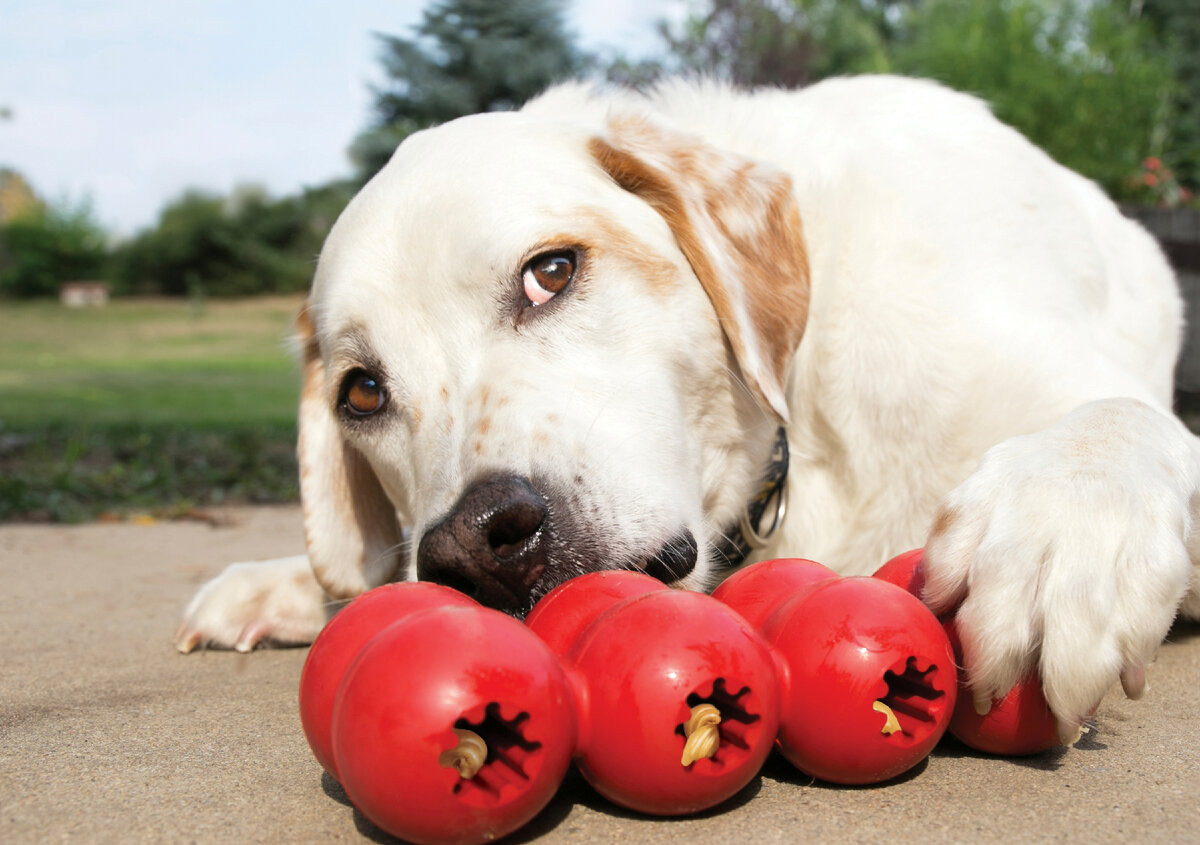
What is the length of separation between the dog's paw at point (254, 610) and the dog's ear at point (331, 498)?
10cm

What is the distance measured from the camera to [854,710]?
139 cm

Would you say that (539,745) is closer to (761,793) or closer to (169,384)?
(761,793)

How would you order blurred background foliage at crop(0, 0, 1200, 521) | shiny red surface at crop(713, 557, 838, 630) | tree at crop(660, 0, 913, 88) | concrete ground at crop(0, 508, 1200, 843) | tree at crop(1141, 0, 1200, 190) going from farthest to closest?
tree at crop(1141, 0, 1200, 190) → tree at crop(660, 0, 913, 88) → blurred background foliage at crop(0, 0, 1200, 521) → shiny red surface at crop(713, 557, 838, 630) → concrete ground at crop(0, 508, 1200, 843)

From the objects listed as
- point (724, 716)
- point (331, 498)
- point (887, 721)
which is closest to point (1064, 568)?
point (887, 721)

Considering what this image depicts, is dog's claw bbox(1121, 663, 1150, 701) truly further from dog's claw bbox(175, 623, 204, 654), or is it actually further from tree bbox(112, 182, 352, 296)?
tree bbox(112, 182, 352, 296)

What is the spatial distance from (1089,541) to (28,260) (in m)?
32.9

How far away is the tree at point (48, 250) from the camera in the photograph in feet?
98.0

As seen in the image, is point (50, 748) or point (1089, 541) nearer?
point (1089, 541)

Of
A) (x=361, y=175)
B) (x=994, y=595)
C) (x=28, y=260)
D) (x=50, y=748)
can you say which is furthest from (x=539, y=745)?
(x=28, y=260)

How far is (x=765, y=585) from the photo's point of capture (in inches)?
68.3

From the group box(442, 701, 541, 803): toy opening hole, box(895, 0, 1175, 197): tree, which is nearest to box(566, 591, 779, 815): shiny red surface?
box(442, 701, 541, 803): toy opening hole

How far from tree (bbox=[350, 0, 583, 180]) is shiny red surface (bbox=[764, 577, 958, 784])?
14388 millimetres

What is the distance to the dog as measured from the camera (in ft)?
Result: 6.07

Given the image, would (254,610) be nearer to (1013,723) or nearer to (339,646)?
(339,646)
